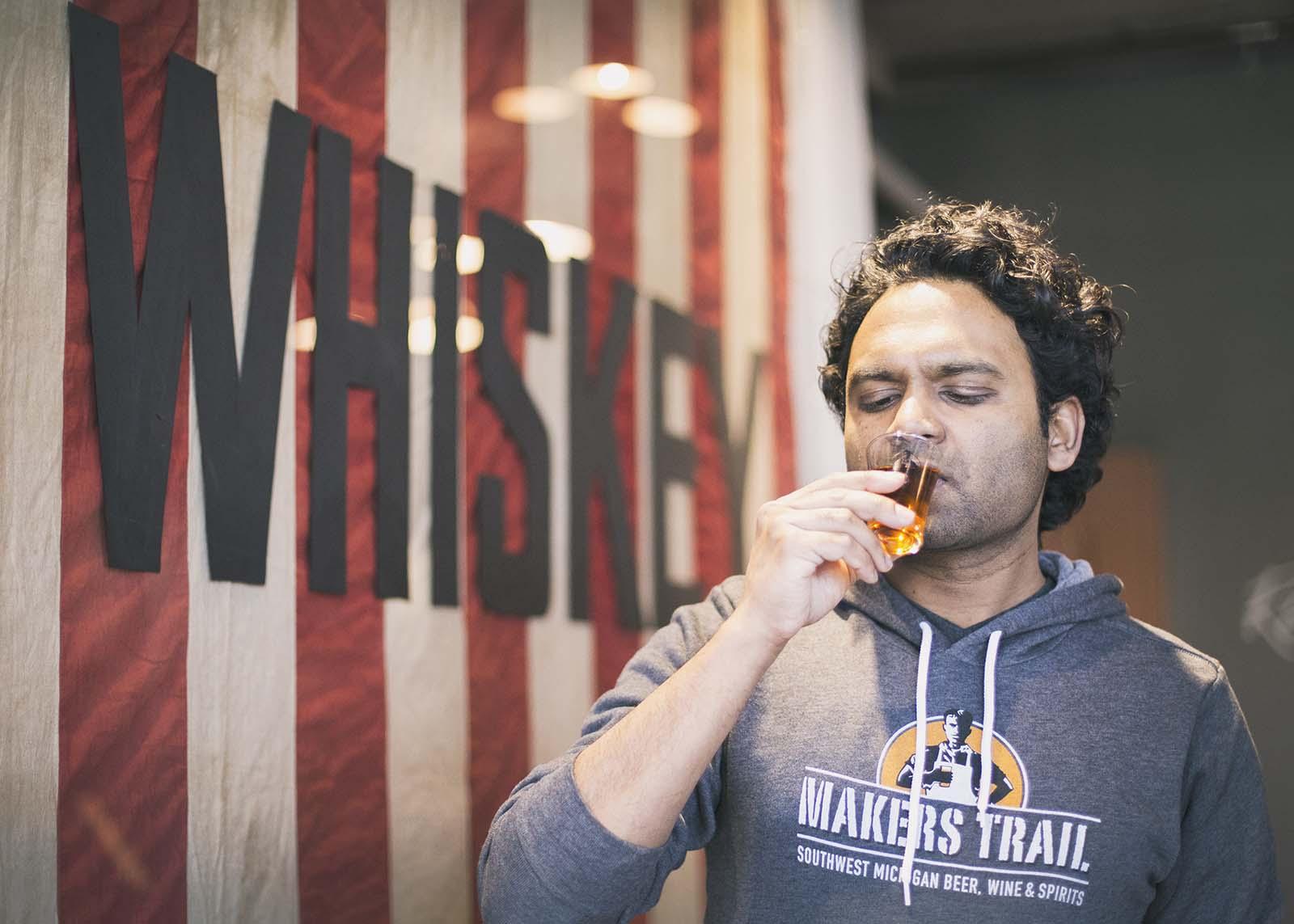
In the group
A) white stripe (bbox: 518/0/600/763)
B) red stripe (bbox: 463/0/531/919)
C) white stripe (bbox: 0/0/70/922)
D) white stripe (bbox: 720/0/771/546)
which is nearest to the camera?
white stripe (bbox: 0/0/70/922)

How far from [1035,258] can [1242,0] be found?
2.79 m

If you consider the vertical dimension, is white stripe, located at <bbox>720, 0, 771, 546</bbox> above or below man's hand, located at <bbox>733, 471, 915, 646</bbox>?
above

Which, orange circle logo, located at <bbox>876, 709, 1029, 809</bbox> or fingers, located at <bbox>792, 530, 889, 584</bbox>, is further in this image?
orange circle logo, located at <bbox>876, 709, 1029, 809</bbox>

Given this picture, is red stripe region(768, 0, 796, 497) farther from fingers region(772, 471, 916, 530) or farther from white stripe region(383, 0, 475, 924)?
fingers region(772, 471, 916, 530)

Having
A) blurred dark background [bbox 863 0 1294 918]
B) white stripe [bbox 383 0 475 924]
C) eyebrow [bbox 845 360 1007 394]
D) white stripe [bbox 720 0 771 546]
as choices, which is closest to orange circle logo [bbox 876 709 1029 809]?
eyebrow [bbox 845 360 1007 394]

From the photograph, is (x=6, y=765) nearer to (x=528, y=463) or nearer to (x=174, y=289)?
(x=174, y=289)

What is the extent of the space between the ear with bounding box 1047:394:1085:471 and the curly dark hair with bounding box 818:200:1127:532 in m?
0.02

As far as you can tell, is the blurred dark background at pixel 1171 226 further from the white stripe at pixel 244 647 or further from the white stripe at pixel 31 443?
the white stripe at pixel 31 443

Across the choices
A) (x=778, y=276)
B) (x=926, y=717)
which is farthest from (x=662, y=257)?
(x=926, y=717)

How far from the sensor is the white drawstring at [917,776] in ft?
4.28

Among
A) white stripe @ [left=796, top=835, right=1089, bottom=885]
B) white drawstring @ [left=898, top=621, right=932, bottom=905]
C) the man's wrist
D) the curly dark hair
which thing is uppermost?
the curly dark hair

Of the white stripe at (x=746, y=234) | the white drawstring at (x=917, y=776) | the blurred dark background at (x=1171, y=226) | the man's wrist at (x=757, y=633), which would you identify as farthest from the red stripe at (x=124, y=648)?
the blurred dark background at (x=1171, y=226)

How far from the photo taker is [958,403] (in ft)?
4.75

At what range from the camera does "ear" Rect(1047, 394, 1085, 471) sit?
5.26ft
